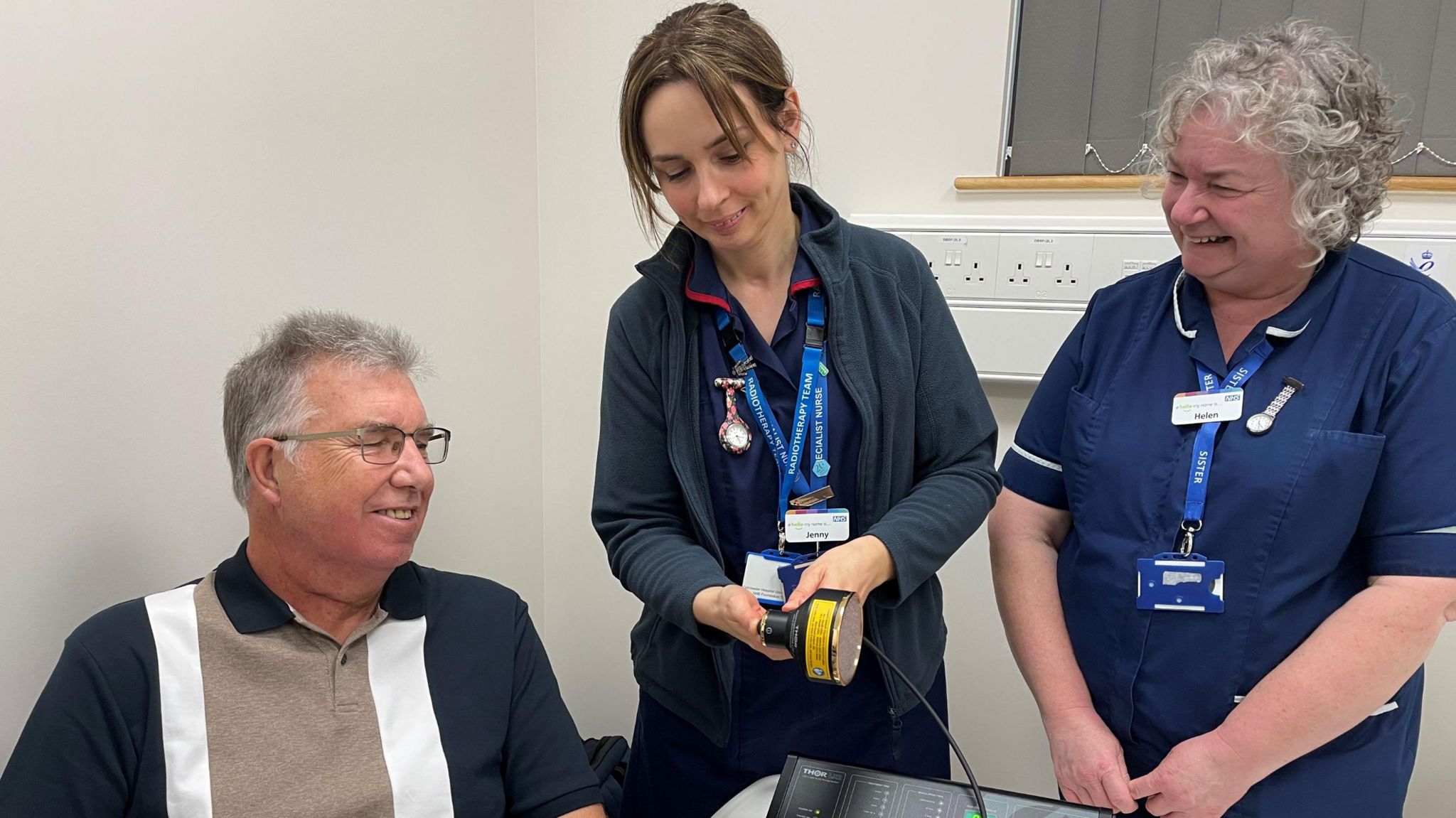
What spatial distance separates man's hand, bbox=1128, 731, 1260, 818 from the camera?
4.15 feet

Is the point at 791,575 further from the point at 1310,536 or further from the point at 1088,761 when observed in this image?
the point at 1310,536

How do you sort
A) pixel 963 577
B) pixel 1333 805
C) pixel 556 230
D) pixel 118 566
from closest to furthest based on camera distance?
1. pixel 1333 805
2. pixel 118 566
3. pixel 963 577
4. pixel 556 230

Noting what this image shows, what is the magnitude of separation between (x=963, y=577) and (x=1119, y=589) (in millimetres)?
1011

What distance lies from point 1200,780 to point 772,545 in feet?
2.10

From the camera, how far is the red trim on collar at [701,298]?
1439mm

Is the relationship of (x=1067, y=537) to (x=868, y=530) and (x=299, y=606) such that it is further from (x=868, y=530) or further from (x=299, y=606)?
(x=299, y=606)

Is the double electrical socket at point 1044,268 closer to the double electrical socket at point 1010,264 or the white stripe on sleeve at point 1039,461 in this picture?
the double electrical socket at point 1010,264

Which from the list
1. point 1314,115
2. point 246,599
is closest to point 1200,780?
point 1314,115

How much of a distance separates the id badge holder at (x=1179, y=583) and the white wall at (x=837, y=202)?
0.97m

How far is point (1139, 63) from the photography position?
2092mm

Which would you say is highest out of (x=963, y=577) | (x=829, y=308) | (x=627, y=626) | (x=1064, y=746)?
(x=829, y=308)

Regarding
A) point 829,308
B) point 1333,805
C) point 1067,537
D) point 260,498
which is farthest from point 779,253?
point 1333,805

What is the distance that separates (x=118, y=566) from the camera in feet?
5.03

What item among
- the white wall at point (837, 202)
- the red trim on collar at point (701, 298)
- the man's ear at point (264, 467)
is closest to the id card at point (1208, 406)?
the red trim on collar at point (701, 298)
